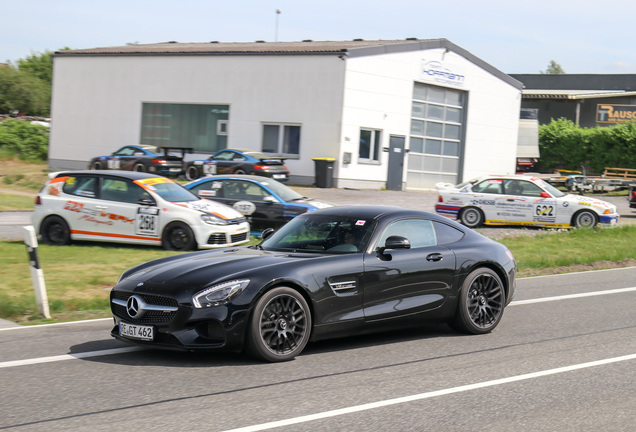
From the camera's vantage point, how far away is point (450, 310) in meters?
8.27

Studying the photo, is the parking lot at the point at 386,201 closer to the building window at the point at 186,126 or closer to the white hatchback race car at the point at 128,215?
the white hatchback race car at the point at 128,215

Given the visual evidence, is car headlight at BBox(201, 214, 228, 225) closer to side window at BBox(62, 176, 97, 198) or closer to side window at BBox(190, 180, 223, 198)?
side window at BBox(62, 176, 97, 198)

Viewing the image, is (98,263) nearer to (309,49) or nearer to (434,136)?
(309,49)

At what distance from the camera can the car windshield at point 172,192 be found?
50.5 ft

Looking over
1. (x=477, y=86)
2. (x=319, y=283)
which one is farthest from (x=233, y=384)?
(x=477, y=86)

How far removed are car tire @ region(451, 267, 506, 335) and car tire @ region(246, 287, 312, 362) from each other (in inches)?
80.6

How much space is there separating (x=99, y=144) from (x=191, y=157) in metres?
5.87

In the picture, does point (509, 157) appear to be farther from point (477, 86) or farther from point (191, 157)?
point (191, 157)

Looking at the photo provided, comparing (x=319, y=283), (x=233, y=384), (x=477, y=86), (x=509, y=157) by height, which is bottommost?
(x=233, y=384)

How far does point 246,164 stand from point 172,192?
49.4 feet

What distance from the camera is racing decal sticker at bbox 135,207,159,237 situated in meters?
15.0

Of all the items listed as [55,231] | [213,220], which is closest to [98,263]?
[213,220]

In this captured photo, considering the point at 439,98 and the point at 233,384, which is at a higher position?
the point at 439,98

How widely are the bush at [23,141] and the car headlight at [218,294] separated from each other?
40178 millimetres
